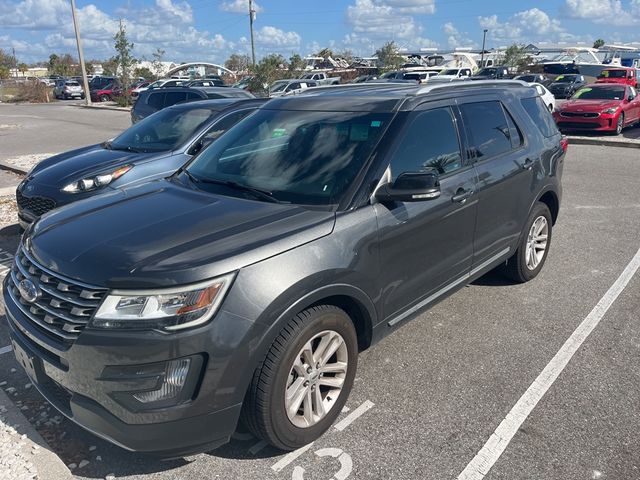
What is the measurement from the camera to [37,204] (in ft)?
18.8

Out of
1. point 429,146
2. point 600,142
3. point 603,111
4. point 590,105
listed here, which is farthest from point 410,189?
point 590,105

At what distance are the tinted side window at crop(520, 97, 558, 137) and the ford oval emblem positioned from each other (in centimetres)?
420

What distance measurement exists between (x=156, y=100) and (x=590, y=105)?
11.6 m

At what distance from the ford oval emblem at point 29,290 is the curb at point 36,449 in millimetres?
802

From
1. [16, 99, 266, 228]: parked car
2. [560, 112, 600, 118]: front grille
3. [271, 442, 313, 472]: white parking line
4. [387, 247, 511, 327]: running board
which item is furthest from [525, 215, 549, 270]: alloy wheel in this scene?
[560, 112, 600, 118]: front grille

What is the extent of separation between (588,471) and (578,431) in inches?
13.0

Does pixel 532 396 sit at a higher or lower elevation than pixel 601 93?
lower

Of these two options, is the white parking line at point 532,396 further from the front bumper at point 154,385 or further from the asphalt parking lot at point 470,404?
the front bumper at point 154,385

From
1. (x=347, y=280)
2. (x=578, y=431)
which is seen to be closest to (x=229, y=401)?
(x=347, y=280)

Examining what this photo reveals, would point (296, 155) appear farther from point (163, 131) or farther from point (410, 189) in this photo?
point (163, 131)

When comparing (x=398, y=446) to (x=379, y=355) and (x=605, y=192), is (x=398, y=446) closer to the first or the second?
(x=379, y=355)

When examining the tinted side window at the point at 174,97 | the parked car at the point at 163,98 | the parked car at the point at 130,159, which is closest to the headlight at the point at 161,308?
the parked car at the point at 130,159

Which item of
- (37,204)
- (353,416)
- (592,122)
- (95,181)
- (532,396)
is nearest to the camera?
(353,416)

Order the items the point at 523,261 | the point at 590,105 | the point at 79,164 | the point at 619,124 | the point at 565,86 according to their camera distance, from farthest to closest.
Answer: the point at 565,86
the point at 619,124
the point at 590,105
the point at 79,164
the point at 523,261
